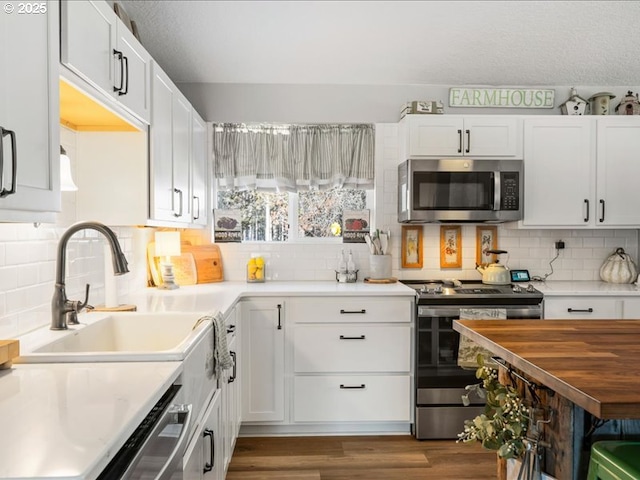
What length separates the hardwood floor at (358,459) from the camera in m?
2.53

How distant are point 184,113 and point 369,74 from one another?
1.38 meters

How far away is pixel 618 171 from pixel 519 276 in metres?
1.00

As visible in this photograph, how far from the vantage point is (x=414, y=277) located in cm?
358

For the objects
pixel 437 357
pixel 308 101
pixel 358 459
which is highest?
pixel 308 101

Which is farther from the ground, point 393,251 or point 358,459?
point 393,251

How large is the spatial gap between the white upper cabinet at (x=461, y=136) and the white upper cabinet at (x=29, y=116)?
245cm

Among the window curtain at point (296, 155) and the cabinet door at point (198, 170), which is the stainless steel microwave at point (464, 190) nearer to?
the window curtain at point (296, 155)

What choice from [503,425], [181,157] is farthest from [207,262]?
[503,425]

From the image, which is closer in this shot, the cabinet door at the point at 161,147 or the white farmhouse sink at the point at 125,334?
the white farmhouse sink at the point at 125,334

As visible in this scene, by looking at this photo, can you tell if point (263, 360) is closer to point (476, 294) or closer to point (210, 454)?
point (210, 454)

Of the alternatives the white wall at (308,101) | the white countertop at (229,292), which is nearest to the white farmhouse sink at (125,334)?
the white countertop at (229,292)

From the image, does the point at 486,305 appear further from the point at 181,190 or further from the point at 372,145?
the point at 181,190

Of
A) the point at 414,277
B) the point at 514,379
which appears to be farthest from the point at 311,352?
the point at 514,379

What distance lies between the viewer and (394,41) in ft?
9.26
